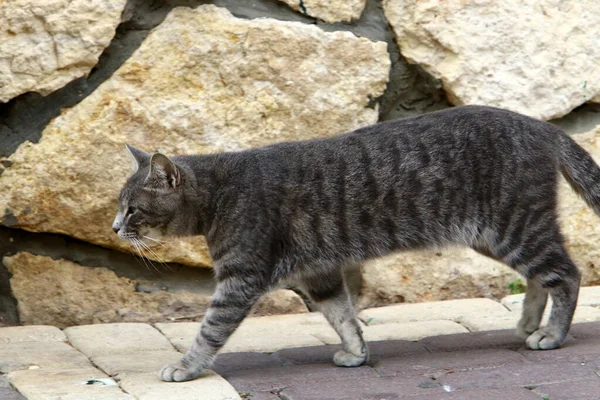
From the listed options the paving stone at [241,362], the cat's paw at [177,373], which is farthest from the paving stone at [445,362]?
the cat's paw at [177,373]

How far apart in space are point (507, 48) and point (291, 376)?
2201 millimetres

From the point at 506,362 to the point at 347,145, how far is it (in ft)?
3.89

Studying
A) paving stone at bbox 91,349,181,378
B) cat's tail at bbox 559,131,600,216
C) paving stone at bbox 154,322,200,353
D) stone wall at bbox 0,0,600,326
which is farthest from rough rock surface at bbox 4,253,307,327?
cat's tail at bbox 559,131,600,216

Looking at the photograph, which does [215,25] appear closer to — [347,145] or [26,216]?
[347,145]

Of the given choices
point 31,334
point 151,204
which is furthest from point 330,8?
point 31,334

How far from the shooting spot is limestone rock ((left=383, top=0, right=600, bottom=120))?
5180 millimetres

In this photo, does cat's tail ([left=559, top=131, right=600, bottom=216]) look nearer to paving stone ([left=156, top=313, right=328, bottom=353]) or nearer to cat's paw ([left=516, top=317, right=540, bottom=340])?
cat's paw ([left=516, top=317, right=540, bottom=340])

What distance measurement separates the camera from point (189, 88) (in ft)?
16.4

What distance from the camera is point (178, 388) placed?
3.97 m

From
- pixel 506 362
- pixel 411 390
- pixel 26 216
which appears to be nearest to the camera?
pixel 411 390

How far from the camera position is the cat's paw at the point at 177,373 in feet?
13.4

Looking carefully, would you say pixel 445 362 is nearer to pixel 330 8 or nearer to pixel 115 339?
pixel 115 339

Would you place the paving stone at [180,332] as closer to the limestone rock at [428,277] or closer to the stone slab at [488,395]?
the limestone rock at [428,277]

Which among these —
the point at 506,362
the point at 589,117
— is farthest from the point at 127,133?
the point at 589,117
